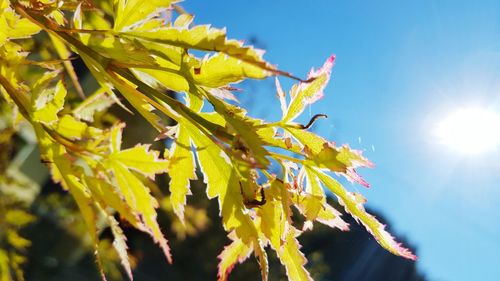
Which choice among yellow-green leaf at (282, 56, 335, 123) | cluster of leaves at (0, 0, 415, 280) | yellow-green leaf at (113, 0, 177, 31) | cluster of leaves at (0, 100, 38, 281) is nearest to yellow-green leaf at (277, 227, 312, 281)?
cluster of leaves at (0, 0, 415, 280)

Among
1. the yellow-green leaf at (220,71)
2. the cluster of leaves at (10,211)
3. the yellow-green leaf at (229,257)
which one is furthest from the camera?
the cluster of leaves at (10,211)

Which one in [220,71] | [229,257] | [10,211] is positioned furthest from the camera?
[10,211]

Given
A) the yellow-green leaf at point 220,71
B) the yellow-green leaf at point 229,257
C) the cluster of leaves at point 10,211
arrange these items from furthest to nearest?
the cluster of leaves at point 10,211
the yellow-green leaf at point 229,257
the yellow-green leaf at point 220,71

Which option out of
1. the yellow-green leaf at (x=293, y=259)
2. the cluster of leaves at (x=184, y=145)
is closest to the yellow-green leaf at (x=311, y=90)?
the cluster of leaves at (x=184, y=145)

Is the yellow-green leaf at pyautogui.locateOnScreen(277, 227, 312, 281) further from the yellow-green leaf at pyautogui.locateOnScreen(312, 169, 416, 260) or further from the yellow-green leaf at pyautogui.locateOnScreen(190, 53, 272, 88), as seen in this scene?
the yellow-green leaf at pyautogui.locateOnScreen(190, 53, 272, 88)

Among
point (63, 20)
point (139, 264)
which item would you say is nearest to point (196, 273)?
point (139, 264)

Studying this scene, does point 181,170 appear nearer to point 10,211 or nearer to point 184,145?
point 184,145

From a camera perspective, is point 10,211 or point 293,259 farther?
point 10,211

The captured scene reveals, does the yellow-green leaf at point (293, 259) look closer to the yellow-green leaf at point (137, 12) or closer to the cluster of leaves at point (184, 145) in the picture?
the cluster of leaves at point (184, 145)

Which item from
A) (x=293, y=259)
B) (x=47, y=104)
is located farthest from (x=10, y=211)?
(x=293, y=259)
